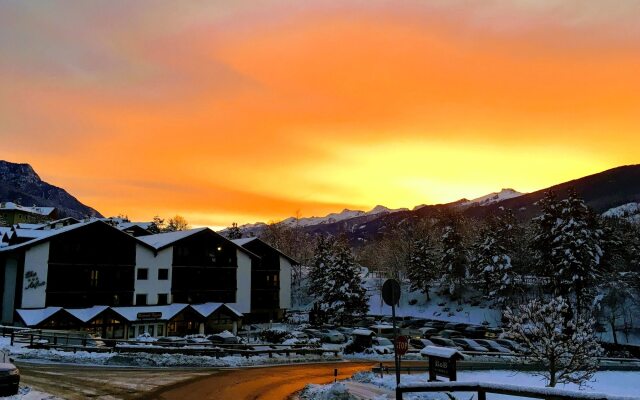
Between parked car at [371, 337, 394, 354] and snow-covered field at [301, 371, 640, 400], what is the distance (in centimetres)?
1167

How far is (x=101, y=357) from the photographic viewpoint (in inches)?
1198

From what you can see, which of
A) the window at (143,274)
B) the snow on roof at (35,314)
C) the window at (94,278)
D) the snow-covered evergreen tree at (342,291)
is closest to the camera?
the snow on roof at (35,314)

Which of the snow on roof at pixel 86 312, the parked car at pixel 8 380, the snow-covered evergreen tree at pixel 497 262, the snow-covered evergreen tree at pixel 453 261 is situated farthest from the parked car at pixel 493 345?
the parked car at pixel 8 380

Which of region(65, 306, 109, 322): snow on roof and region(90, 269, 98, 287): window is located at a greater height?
region(90, 269, 98, 287): window

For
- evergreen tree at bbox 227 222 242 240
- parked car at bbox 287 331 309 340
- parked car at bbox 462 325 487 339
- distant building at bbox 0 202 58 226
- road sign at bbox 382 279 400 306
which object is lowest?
parked car at bbox 462 325 487 339

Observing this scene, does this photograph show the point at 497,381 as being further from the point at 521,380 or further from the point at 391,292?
the point at 391,292

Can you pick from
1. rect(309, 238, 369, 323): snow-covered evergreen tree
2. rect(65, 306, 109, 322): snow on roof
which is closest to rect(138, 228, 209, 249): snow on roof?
rect(65, 306, 109, 322): snow on roof

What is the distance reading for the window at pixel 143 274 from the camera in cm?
6050

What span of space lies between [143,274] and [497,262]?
175 feet

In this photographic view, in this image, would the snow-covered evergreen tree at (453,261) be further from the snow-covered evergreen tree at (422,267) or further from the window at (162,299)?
the window at (162,299)

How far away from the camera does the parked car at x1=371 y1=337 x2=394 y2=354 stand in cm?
4425

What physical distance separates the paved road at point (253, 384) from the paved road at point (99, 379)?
812 millimetres

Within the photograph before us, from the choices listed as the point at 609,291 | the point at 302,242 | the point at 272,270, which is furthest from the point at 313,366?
the point at 302,242

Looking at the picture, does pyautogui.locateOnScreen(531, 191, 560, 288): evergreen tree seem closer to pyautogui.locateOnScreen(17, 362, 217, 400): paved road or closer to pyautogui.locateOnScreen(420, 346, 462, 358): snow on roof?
pyautogui.locateOnScreen(420, 346, 462, 358): snow on roof
